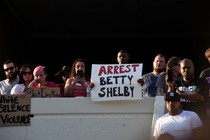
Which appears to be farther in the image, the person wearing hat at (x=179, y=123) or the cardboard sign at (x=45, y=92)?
the cardboard sign at (x=45, y=92)

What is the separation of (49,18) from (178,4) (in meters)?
3.94

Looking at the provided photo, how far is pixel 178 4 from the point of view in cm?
1628

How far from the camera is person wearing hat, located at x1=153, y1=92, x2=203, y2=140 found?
779 centimetres

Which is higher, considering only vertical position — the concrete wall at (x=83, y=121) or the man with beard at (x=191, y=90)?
the man with beard at (x=191, y=90)

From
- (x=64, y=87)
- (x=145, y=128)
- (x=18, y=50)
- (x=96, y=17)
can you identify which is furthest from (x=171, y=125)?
(x=18, y=50)

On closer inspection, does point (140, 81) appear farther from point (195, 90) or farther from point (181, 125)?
point (181, 125)

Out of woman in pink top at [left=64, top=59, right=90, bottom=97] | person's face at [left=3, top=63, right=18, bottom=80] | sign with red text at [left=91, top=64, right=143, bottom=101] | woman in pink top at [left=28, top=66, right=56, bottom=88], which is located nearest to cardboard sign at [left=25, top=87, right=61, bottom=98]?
woman in pink top at [left=64, top=59, right=90, bottom=97]

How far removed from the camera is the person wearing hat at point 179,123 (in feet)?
25.6

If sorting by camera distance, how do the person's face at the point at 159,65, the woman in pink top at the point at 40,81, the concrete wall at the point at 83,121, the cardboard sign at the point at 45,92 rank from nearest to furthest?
the concrete wall at the point at 83,121 → the cardboard sign at the point at 45,92 → the person's face at the point at 159,65 → the woman in pink top at the point at 40,81

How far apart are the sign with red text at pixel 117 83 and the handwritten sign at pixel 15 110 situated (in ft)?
3.15

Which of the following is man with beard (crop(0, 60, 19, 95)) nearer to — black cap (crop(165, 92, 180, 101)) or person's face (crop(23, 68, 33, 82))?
person's face (crop(23, 68, 33, 82))

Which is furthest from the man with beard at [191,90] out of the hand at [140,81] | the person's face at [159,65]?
the person's face at [159,65]

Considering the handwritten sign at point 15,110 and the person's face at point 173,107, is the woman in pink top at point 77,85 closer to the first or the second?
the handwritten sign at point 15,110

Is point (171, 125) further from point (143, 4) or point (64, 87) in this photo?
point (143, 4)
